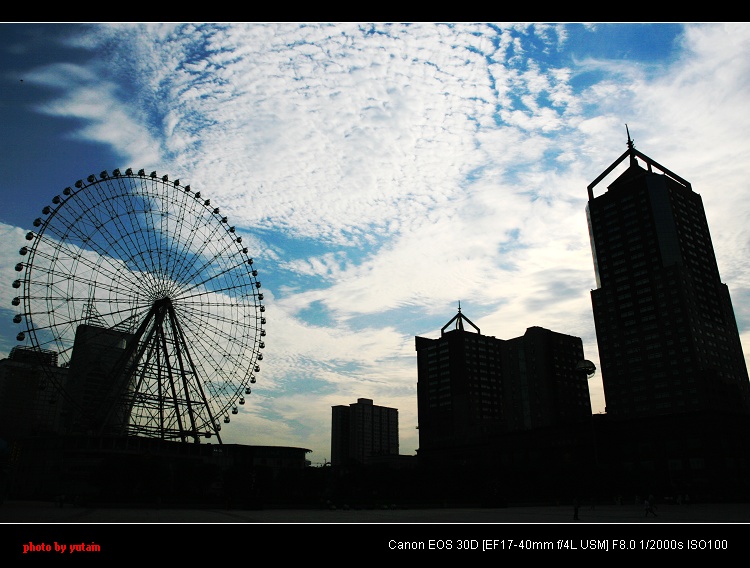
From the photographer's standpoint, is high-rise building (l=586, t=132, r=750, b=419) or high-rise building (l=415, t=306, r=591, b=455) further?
high-rise building (l=415, t=306, r=591, b=455)

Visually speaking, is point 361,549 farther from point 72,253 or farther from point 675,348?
point 675,348

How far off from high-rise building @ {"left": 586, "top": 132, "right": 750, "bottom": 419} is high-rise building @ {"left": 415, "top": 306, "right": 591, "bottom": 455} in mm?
14638

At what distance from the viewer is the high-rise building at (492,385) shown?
149 meters

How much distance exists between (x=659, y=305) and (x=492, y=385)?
66271mm

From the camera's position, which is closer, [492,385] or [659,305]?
[659,305]

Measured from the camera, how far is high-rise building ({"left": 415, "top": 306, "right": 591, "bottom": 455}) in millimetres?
149125

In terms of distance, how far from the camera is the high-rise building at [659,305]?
129250mm

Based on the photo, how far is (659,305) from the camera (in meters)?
135

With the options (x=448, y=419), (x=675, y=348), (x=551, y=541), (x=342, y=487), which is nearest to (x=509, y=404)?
(x=448, y=419)

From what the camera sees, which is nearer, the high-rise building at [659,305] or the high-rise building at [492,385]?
the high-rise building at [659,305]

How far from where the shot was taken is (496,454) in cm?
10250

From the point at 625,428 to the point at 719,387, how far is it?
5951 centimetres

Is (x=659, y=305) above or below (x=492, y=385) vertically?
above

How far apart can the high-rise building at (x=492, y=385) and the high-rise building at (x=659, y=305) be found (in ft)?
48.0
